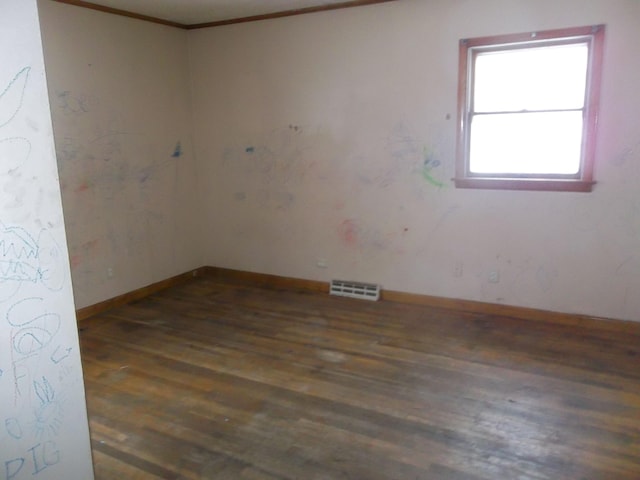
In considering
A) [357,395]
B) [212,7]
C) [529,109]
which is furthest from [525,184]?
[212,7]

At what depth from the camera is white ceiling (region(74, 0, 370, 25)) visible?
13.5ft

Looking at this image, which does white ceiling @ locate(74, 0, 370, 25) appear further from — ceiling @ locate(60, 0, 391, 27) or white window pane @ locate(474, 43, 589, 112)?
white window pane @ locate(474, 43, 589, 112)

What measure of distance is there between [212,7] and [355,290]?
2751 mm

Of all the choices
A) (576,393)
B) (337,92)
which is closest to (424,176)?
(337,92)

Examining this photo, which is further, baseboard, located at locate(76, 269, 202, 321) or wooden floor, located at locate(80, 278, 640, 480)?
baseboard, located at locate(76, 269, 202, 321)

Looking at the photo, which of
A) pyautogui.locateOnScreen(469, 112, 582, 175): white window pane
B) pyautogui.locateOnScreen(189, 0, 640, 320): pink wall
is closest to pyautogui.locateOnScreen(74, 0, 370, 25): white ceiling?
pyautogui.locateOnScreen(189, 0, 640, 320): pink wall

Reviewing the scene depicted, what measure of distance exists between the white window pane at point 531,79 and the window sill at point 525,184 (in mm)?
530

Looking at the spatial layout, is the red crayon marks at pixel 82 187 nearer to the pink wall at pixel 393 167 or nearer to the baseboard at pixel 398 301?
the baseboard at pixel 398 301

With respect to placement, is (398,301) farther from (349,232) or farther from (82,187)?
(82,187)

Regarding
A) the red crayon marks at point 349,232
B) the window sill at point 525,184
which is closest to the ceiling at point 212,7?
the window sill at point 525,184

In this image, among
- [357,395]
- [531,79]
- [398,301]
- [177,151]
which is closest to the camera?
[357,395]

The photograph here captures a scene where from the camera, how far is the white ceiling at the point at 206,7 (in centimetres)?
411

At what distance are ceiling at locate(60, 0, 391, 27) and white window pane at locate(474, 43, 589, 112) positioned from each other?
1.08 metres

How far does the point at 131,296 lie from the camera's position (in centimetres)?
466
